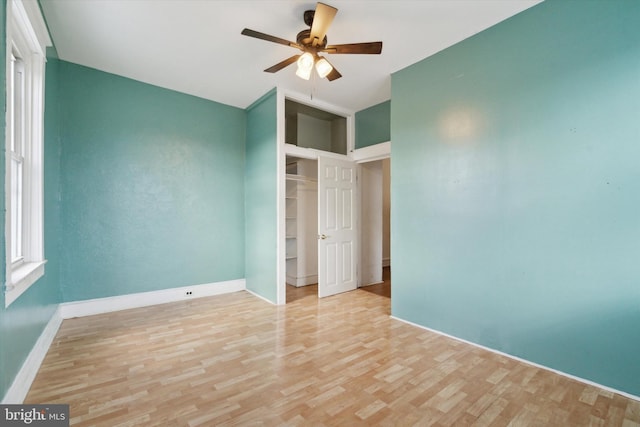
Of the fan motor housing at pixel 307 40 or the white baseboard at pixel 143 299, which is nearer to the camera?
the fan motor housing at pixel 307 40

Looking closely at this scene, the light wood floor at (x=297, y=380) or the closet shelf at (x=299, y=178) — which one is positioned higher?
the closet shelf at (x=299, y=178)

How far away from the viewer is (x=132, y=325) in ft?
10.6

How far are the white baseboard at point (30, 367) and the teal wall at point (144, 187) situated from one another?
819 mm

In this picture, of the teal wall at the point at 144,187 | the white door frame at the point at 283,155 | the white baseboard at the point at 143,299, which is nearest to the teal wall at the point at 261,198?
the white door frame at the point at 283,155

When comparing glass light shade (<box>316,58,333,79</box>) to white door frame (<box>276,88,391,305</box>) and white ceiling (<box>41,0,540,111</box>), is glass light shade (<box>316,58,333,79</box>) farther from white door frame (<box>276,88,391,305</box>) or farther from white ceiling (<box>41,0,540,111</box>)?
white door frame (<box>276,88,391,305</box>)

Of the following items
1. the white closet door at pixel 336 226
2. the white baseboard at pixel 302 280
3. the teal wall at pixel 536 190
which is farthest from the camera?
the white baseboard at pixel 302 280

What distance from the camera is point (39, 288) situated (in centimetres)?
249

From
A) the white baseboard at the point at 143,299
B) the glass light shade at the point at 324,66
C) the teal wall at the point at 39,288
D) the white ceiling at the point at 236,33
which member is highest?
the white ceiling at the point at 236,33

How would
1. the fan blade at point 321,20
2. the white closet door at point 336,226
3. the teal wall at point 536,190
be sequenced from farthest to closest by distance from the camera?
the white closet door at point 336,226 → the fan blade at point 321,20 → the teal wall at point 536,190

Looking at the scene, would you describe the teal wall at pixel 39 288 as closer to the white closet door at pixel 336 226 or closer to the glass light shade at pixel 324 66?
the glass light shade at pixel 324 66

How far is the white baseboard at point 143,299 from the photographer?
3.46 metres

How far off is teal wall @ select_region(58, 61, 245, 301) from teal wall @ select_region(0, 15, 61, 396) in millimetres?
224

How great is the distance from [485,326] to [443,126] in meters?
2.09

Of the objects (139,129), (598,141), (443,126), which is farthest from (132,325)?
(598,141)
